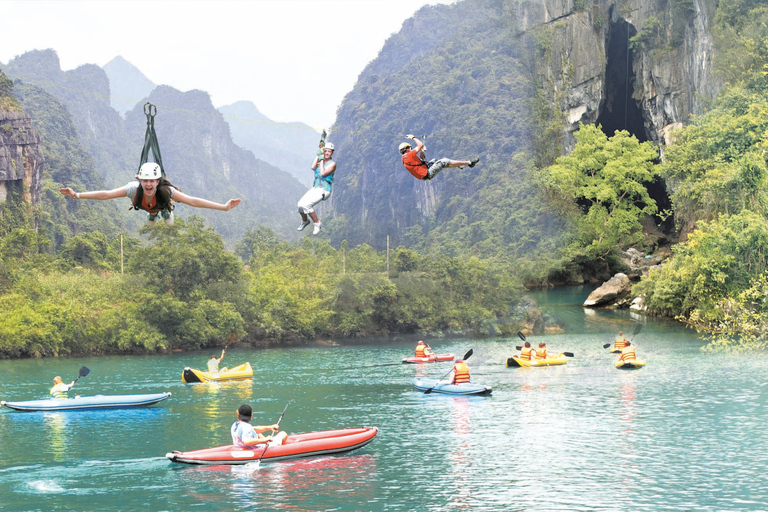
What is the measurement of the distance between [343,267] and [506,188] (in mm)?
27056

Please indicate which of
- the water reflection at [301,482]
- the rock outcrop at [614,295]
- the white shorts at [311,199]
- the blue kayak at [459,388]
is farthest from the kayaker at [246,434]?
the rock outcrop at [614,295]

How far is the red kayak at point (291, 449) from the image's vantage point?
19.4 meters

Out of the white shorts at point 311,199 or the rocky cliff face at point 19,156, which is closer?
the white shorts at point 311,199

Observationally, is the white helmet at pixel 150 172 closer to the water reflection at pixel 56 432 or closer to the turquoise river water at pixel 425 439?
the turquoise river water at pixel 425 439

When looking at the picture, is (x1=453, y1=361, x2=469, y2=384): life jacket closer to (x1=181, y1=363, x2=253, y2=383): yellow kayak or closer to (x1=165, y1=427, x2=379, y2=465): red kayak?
(x1=181, y1=363, x2=253, y2=383): yellow kayak

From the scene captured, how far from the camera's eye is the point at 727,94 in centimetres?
4597

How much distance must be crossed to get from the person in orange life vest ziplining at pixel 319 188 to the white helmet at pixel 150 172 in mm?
2118

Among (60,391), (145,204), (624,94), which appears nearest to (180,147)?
(624,94)

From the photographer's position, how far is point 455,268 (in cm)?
5384

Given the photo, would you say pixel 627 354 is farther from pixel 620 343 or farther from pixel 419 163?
pixel 419 163

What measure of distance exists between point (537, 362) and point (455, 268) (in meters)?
18.5

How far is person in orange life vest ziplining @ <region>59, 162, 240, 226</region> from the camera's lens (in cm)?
898

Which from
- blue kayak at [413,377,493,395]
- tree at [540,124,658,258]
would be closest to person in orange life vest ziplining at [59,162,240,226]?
blue kayak at [413,377,493,395]

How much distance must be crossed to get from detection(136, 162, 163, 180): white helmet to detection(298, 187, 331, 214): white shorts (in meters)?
2.02
